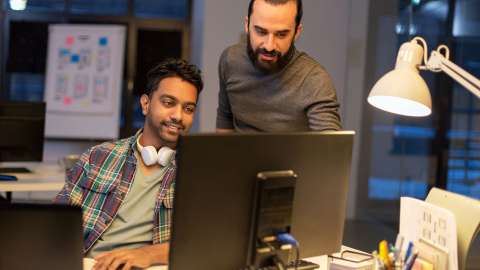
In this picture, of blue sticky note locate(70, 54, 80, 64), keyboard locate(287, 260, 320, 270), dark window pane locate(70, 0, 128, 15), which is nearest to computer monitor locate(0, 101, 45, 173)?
keyboard locate(287, 260, 320, 270)

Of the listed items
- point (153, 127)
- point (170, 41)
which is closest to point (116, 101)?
point (170, 41)

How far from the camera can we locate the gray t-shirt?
2.13m

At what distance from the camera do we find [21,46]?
22.7 feet

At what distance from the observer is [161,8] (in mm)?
7191

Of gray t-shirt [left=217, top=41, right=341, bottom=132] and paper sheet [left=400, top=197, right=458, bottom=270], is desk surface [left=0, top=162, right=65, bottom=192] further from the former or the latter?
paper sheet [left=400, top=197, right=458, bottom=270]

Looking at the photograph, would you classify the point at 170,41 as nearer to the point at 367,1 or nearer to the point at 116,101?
the point at 116,101

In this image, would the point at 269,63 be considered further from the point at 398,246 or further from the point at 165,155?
the point at 398,246

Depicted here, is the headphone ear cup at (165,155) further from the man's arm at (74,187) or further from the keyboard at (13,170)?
the keyboard at (13,170)

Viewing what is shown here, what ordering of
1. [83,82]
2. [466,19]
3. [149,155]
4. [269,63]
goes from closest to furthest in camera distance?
[149,155] → [269,63] → [466,19] → [83,82]

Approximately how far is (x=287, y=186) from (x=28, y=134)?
8.57 ft

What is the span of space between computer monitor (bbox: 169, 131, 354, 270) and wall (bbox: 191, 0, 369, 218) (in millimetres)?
4578

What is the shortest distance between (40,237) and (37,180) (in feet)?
8.18

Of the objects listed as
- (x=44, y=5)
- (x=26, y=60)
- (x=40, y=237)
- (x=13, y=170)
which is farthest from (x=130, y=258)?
(x=44, y=5)

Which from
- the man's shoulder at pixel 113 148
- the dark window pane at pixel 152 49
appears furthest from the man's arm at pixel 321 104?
the dark window pane at pixel 152 49
